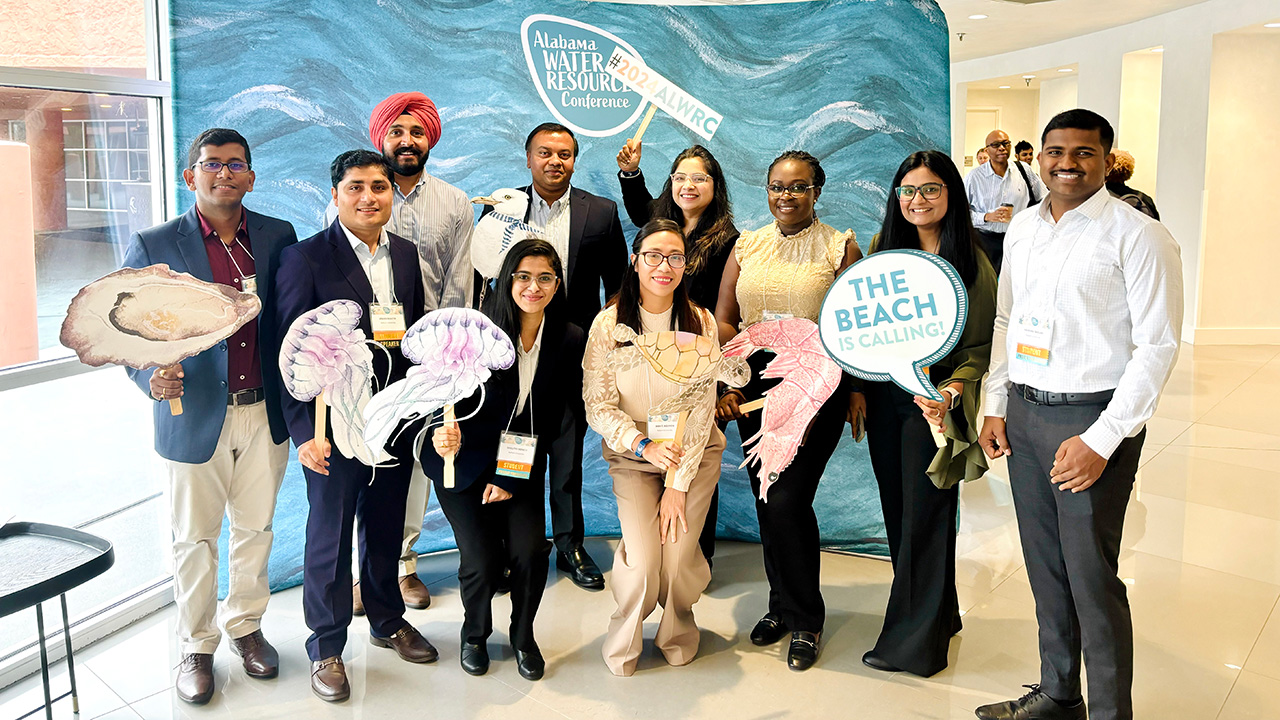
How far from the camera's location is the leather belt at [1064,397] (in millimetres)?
2357

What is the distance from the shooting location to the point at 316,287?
9.14ft

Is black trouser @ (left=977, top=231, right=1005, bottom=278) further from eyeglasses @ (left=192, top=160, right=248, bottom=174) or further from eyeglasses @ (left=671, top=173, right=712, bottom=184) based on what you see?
eyeglasses @ (left=192, top=160, right=248, bottom=174)

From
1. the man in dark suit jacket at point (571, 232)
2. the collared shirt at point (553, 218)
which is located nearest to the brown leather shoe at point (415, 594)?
the man in dark suit jacket at point (571, 232)

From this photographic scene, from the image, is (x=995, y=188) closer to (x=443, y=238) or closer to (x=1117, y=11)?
→ (x=1117, y=11)

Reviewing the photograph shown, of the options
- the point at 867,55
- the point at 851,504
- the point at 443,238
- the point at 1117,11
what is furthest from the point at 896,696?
the point at 1117,11

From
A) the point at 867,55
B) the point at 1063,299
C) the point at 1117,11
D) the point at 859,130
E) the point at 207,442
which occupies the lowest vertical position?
the point at 207,442

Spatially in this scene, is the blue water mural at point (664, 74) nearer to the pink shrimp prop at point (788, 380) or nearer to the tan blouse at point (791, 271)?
the tan blouse at point (791, 271)

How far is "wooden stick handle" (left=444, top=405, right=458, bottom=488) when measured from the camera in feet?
9.36

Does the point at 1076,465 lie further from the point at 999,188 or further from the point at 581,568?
the point at 999,188

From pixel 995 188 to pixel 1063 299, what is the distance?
5.40 metres

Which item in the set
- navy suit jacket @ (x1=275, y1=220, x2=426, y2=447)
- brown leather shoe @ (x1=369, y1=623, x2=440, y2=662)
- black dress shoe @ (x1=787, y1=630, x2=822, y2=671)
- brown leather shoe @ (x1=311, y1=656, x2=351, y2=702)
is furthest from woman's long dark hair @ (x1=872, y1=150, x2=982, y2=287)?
brown leather shoe @ (x1=311, y1=656, x2=351, y2=702)

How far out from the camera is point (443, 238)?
10.9 feet

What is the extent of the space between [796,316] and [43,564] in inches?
92.4

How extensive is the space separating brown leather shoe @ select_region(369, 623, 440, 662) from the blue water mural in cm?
87
